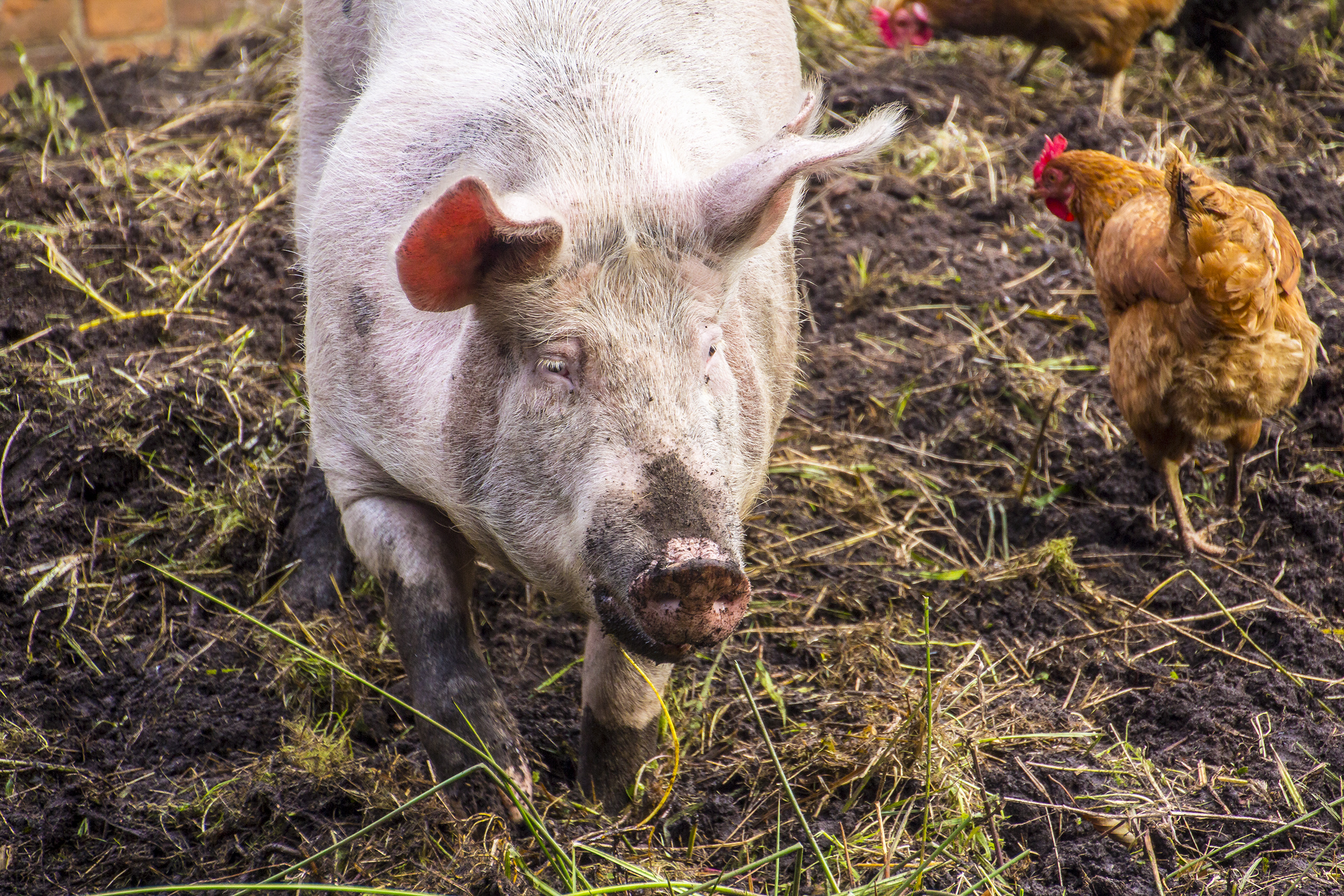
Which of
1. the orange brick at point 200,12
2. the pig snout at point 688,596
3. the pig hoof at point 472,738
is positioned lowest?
the orange brick at point 200,12

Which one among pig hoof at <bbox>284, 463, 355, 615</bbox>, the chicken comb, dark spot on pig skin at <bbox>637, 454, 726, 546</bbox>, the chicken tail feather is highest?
dark spot on pig skin at <bbox>637, 454, 726, 546</bbox>

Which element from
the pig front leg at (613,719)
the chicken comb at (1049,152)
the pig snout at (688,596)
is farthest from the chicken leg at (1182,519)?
the pig snout at (688,596)

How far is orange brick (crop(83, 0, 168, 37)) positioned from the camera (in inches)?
253

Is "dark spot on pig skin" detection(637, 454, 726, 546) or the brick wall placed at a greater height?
"dark spot on pig skin" detection(637, 454, 726, 546)

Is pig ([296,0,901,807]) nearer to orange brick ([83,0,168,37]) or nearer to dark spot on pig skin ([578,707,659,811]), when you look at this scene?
dark spot on pig skin ([578,707,659,811])

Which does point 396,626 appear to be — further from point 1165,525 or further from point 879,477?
point 1165,525

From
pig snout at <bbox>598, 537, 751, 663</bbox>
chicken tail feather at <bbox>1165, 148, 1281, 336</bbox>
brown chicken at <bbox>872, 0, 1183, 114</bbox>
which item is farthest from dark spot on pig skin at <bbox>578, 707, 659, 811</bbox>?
brown chicken at <bbox>872, 0, 1183, 114</bbox>

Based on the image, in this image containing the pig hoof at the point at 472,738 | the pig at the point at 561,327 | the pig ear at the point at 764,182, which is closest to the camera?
the pig at the point at 561,327

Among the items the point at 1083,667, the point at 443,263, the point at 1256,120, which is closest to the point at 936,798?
the point at 1083,667

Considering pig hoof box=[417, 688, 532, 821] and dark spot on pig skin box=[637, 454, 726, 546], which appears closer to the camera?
dark spot on pig skin box=[637, 454, 726, 546]

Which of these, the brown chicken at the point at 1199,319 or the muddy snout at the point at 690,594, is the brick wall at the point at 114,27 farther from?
the muddy snout at the point at 690,594

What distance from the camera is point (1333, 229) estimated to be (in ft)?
15.5

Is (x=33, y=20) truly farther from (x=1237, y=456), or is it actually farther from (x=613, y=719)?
(x=1237, y=456)

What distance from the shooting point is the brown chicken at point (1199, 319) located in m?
3.21
